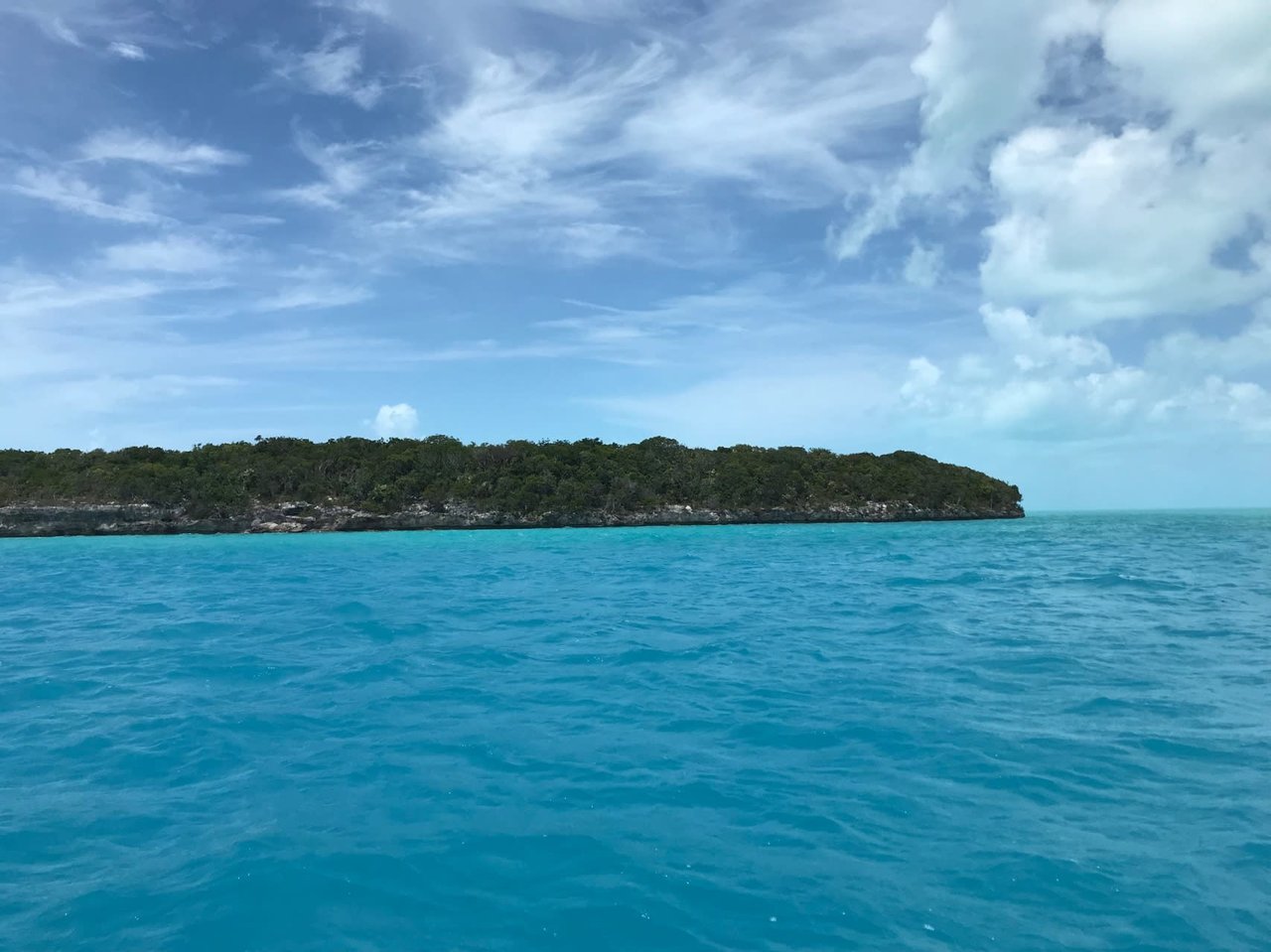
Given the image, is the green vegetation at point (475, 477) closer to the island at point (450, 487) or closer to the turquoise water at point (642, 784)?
the island at point (450, 487)

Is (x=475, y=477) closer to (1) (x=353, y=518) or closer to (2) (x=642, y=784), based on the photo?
(1) (x=353, y=518)

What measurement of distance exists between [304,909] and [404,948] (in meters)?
0.87

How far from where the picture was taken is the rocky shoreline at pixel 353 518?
69.1 metres

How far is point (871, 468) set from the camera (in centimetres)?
9412

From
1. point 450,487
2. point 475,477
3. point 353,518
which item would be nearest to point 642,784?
point 353,518

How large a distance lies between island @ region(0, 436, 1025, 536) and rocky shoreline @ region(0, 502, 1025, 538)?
0.42ft

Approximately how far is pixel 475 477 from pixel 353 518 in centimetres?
1323

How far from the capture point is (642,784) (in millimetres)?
6812

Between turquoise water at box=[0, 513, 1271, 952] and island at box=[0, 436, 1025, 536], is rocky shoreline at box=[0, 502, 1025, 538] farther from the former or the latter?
turquoise water at box=[0, 513, 1271, 952]

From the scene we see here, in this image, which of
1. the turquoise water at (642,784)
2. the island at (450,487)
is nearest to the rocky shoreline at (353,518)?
the island at (450,487)

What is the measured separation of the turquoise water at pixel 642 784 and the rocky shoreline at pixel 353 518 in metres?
62.4

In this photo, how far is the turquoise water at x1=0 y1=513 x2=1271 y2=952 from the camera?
4793mm

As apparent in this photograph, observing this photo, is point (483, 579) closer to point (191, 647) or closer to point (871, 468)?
point (191, 647)

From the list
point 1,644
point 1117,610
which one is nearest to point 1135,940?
point 1117,610
